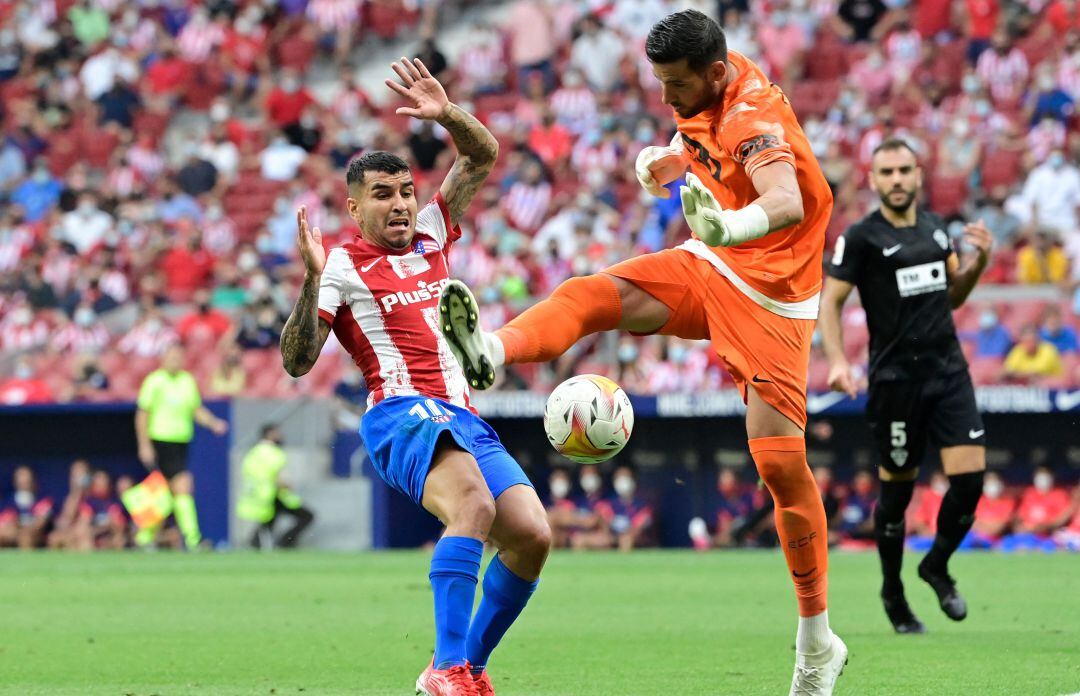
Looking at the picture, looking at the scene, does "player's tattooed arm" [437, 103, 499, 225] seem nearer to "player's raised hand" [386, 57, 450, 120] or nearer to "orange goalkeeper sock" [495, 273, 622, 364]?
"player's raised hand" [386, 57, 450, 120]

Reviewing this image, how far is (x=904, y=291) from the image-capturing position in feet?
31.1

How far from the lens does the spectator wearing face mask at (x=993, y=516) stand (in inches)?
711

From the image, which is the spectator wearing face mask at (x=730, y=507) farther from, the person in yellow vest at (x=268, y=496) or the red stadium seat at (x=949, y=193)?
the person in yellow vest at (x=268, y=496)

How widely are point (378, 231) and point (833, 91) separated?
16359mm

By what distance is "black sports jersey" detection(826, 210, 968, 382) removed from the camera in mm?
9406

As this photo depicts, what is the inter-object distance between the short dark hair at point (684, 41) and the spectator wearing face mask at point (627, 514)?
13602 millimetres

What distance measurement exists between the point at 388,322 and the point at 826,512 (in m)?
10.8

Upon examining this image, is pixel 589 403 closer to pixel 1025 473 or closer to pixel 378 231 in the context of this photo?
pixel 378 231

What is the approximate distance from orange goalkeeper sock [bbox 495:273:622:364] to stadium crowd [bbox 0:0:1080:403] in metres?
12.2

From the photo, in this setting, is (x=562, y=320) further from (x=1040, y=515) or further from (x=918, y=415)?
(x=1040, y=515)

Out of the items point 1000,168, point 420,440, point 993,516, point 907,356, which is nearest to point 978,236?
point 907,356

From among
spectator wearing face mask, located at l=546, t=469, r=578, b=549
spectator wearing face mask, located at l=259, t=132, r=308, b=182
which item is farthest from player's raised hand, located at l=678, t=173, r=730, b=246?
spectator wearing face mask, located at l=259, t=132, r=308, b=182

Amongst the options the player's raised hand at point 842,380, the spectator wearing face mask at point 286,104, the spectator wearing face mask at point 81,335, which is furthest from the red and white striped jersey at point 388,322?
the spectator wearing face mask at point 286,104

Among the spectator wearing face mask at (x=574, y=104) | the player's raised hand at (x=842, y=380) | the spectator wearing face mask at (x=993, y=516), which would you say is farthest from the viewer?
the spectator wearing face mask at (x=574, y=104)
